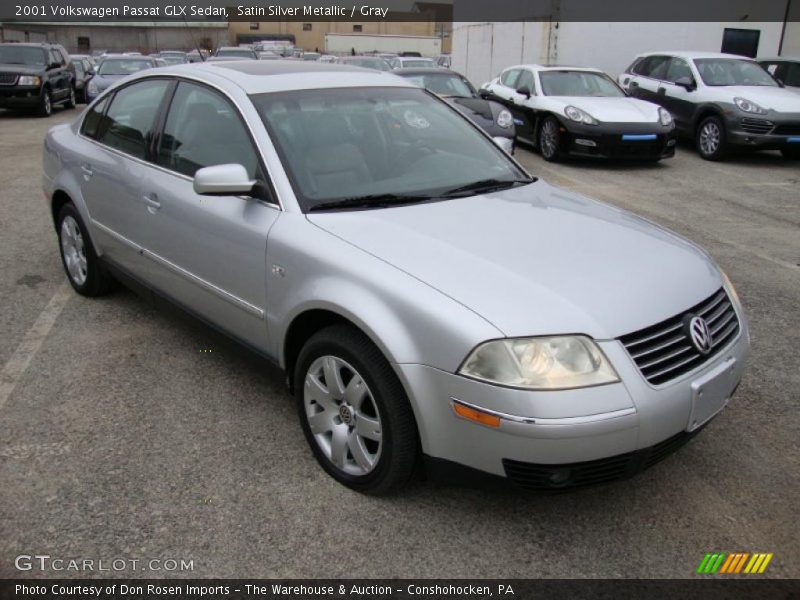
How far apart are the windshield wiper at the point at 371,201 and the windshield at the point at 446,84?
8.19 meters

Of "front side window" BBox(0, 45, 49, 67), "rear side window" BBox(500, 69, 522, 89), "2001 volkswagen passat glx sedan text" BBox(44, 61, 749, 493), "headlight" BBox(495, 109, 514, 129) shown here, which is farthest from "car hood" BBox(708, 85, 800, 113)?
"front side window" BBox(0, 45, 49, 67)

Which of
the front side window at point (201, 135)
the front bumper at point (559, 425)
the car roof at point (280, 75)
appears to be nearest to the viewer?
the front bumper at point (559, 425)

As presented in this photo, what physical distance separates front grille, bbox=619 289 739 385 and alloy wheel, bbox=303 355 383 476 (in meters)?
0.94

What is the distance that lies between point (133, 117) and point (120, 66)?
1650 centimetres

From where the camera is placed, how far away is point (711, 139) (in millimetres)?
11156

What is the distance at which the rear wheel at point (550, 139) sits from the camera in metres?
10.6

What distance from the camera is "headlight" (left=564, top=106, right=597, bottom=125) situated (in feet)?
33.4

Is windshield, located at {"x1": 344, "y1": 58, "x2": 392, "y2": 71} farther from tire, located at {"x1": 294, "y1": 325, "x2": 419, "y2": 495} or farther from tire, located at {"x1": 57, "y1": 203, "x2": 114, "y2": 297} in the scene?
tire, located at {"x1": 294, "y1": 325, "x2": 419, "y2": 495}

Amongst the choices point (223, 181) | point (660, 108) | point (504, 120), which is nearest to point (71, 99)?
point (504, 120)

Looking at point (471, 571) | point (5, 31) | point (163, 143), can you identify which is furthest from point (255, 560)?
point (5, 31)

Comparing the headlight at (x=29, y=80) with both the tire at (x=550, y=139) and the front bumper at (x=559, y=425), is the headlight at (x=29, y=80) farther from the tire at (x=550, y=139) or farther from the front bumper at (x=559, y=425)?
the front bumper at (x=559, y=425)

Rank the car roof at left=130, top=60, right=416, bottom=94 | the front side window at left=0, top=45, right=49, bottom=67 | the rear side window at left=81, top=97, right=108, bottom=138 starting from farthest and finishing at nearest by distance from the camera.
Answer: the front side window at left=0, top=45, right=49, bottom=67, the rear side window at left=81, top=97, right=108, bottom=138, the car roof at left=130, top=60, right=416, bottom=94

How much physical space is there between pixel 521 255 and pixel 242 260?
123cm

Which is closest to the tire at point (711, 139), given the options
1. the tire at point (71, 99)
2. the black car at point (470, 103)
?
the black car at point (470, 103)
